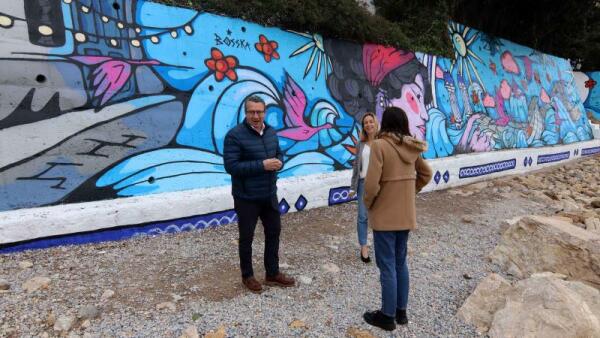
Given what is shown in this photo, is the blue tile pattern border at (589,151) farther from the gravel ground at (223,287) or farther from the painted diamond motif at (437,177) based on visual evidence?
the gravel ground at (223,287)

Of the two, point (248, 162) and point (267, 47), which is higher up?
point (267, 47)

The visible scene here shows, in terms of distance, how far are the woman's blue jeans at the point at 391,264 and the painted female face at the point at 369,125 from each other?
140cm

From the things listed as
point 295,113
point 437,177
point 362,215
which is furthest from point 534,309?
point 437,177

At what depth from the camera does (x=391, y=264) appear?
2840mm

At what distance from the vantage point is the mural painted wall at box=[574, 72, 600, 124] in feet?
65.3

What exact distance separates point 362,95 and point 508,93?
6846mm

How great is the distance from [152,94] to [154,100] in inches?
3.1

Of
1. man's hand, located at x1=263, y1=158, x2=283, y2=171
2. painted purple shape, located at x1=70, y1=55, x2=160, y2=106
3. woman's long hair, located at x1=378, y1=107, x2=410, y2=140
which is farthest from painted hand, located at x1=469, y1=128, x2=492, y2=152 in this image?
painted purple shape, located at x1=70, y1=55, x2=160, y2=106

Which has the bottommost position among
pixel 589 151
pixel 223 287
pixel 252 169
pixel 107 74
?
pixel 589 151

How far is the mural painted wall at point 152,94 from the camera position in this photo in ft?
13.6

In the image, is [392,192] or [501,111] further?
[501,111]

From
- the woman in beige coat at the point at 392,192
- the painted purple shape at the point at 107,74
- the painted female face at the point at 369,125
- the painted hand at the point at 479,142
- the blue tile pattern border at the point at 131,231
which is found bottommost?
the blue tile pattern border at the point at 131,231

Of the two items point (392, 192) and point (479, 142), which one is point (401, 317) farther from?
point (479, 142)

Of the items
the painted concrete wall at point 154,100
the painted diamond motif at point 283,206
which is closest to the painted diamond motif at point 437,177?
the painted concrete wall at point 154,100
